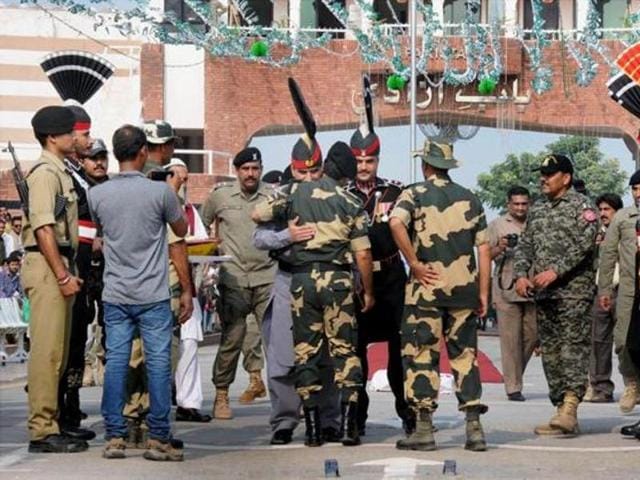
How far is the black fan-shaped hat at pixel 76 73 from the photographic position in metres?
40.0

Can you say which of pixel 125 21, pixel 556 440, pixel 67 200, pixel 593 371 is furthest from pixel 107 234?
pixel 125 21

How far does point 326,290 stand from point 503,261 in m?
6.05

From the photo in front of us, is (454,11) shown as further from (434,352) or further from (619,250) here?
(434,352)

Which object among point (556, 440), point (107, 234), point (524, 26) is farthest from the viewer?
point (524, 26)

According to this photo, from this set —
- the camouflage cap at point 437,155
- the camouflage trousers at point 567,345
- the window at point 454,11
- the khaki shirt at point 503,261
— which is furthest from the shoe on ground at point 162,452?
the window at point 454,11

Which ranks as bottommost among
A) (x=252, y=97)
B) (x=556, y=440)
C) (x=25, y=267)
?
(x=556, y=440)

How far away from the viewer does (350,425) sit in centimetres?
1317

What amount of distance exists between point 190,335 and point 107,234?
3018mm

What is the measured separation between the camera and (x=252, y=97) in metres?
55.2

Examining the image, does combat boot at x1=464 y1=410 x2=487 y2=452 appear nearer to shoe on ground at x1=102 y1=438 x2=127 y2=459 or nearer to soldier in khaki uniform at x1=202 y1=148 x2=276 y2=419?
shoe on ground at x1=102 y1=438 x2=127 y2=459

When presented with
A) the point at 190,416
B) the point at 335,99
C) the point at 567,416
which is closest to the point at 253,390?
the point at 190,416

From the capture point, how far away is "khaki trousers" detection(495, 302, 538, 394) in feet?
60.8

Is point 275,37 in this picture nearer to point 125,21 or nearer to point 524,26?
point 125,21

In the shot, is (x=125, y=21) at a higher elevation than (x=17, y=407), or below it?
higher
